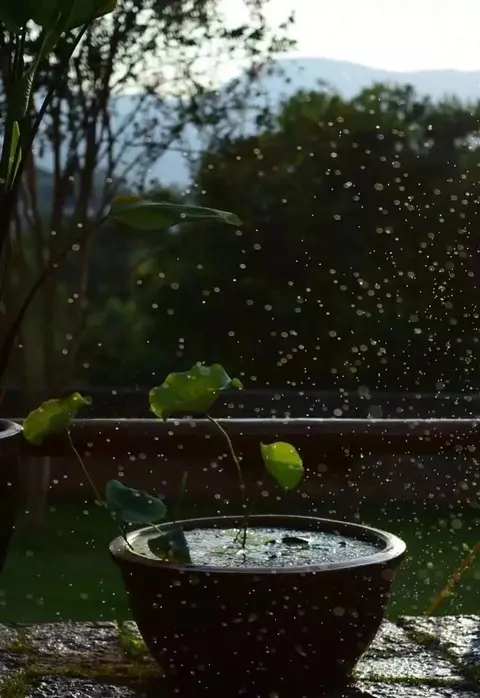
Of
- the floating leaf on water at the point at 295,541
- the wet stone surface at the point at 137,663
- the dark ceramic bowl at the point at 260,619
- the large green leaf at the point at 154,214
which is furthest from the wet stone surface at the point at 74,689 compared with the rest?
the large green leaf at the point at 154,214

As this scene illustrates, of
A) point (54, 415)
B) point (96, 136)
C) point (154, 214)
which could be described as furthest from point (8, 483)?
point (96, 136)

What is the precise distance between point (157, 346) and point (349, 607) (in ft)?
15.4

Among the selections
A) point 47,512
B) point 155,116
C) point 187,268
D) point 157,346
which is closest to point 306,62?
point 155,116

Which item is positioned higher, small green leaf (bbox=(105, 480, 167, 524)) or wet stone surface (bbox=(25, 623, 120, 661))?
small green leaf (bbox=(105, 480, 167, 524))

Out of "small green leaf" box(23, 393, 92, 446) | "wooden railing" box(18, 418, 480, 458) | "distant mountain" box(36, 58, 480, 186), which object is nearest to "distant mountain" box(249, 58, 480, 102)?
"distant mountain" box(36, 58, 480, 186)

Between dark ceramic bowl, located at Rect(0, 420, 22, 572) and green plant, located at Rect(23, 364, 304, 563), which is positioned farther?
dark ceramic bowl, located at Rect(0, 420, 22, 572)

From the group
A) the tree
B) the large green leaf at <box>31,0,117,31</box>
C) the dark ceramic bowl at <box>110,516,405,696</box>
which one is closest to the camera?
the dark ceramic bowl at <box>110,516,405,696</box>

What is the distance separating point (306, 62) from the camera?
5.37 m

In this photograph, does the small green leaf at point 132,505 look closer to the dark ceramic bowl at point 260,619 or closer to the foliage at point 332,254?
the dark ceramic bowl at point 260,619

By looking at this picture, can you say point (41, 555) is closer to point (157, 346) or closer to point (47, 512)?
point (47, 512)

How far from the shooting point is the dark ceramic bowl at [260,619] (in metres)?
1.05

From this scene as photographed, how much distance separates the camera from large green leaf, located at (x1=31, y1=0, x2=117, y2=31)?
130 centimetres

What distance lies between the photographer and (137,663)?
1.34 m

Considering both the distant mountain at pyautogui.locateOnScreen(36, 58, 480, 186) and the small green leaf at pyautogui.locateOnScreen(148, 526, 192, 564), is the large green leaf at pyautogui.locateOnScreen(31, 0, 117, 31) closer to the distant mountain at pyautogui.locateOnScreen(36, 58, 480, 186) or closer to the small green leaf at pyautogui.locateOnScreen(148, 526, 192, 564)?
the small green leaf at pyautogui.locateOnScreen(148, 526, 192, 564)
